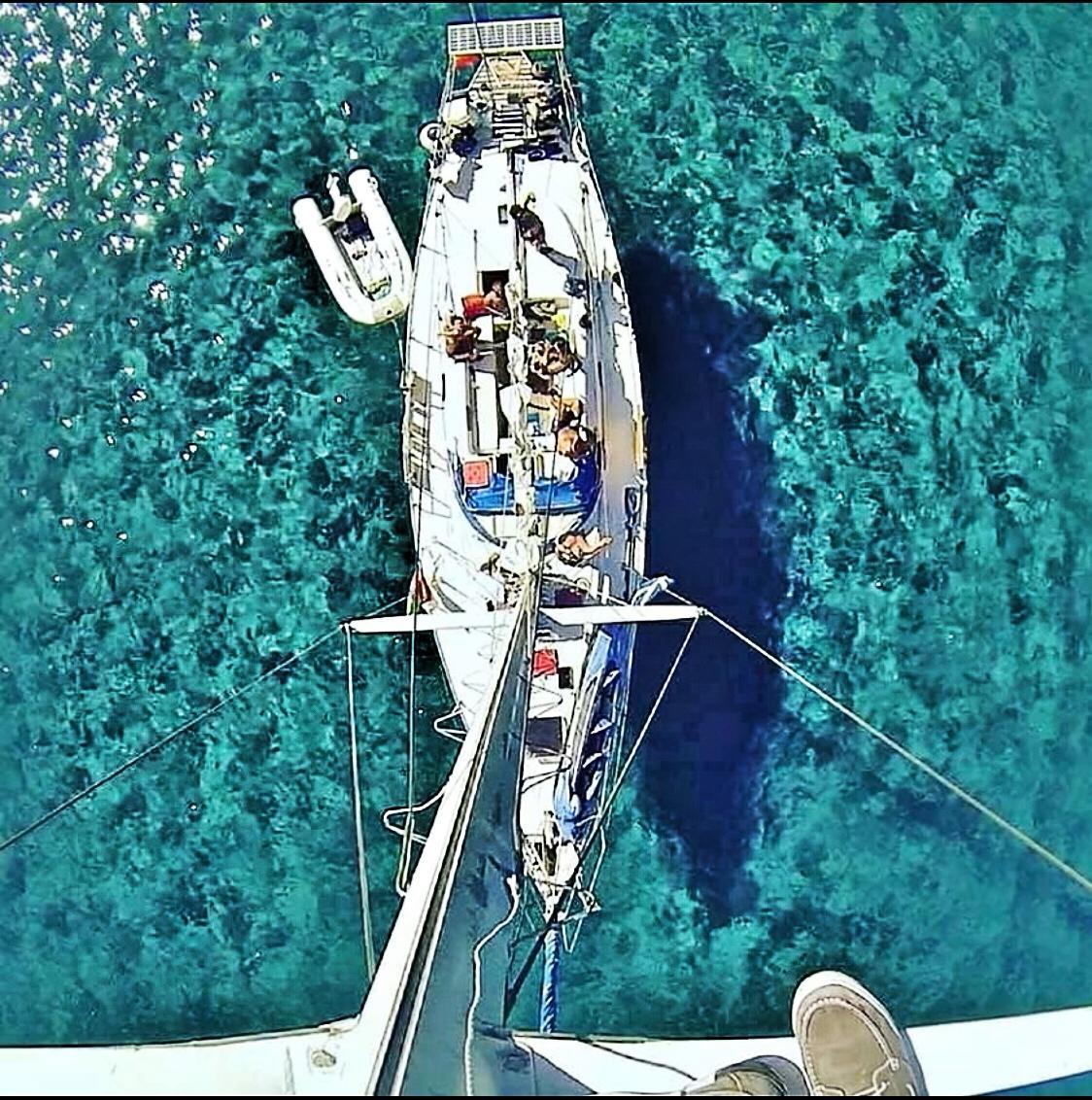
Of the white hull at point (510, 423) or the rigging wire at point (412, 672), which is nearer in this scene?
the white hull at point (510, 423)

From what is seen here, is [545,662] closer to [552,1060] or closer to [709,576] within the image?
[709,576]

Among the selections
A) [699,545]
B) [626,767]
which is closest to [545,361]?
[699,545]

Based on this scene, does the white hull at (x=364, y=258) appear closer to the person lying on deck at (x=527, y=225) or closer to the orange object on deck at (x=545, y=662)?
the person lying on deck at (x=527, y=225)

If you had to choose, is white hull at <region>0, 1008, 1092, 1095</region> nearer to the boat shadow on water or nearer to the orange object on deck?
the boat shadow on water

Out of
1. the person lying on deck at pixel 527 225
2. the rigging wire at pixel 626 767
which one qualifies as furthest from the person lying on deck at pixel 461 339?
the rigging wire at pixel 626 767

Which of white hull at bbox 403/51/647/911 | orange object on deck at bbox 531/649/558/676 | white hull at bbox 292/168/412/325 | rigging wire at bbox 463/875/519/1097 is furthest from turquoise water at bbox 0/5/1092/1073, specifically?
rigging wire at bbox 463/875/519/1097

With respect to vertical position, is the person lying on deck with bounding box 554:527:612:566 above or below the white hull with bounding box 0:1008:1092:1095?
above
